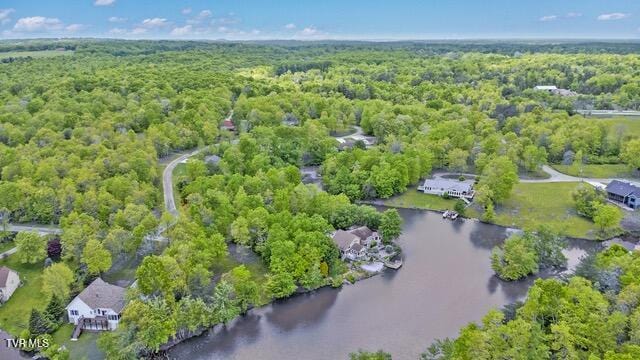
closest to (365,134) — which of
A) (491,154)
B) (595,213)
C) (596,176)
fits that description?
(491,154)

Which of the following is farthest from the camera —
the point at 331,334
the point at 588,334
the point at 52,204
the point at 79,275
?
the point at 52,204

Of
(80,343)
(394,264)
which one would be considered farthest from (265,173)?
(80,343)

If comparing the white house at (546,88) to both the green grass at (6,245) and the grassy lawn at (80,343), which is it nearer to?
the green grass at (6,245)

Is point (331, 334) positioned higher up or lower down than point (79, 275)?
lower down

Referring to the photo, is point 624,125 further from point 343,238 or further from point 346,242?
point 346,242

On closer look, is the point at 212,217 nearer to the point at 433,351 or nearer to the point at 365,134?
the point at 433,351

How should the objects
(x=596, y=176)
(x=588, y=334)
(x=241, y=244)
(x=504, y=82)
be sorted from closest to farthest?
(x=588, y=334) < (x=241, y=244) < (x=596, y=176) < (x=504, y=82)

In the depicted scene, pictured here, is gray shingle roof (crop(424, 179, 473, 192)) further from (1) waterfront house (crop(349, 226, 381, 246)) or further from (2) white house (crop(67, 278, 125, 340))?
(2) white house (crop(67, 278, 125, 340))
